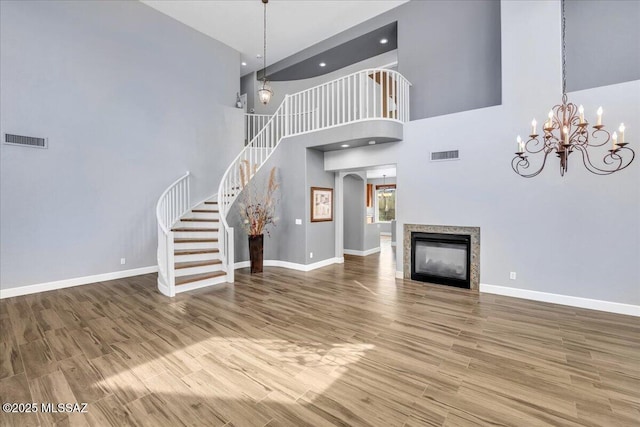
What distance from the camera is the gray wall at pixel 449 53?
205 inches

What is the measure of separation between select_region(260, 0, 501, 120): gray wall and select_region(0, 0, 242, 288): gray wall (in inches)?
197

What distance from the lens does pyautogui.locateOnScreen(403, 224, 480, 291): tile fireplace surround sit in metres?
4.83

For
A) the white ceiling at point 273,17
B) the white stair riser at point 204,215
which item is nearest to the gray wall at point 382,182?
the white ceiling at point 273,17

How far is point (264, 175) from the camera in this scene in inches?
266

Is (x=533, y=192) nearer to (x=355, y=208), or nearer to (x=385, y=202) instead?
(x=355, y=208)

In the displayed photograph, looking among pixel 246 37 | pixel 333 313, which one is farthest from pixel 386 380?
pixel 246 37

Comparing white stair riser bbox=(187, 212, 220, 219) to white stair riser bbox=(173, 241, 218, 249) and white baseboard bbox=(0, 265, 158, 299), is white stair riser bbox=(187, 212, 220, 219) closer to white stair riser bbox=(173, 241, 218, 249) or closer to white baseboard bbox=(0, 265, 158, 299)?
white stair riser bbox=(173, 241, 218, 249)

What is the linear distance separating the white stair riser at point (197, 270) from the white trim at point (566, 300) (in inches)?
193

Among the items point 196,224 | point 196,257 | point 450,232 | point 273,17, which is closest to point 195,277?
point 196,257

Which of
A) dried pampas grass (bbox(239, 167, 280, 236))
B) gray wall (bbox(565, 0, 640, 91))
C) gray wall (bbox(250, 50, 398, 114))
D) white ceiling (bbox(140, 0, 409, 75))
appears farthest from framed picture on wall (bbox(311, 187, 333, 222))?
gray wall (bbox(565, 0, 640, 91))

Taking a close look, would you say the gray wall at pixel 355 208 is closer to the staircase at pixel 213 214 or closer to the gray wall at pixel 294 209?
the gray wall at pixel 294 209

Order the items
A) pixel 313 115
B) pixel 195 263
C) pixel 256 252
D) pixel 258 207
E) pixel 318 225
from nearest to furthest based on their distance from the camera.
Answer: pixel 195 263 → pixel 256 252 → pixel 258 207 → pixel 313 115 → pixel 318 225

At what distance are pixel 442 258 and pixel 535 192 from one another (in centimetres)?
183

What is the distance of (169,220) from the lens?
A: 605cm
